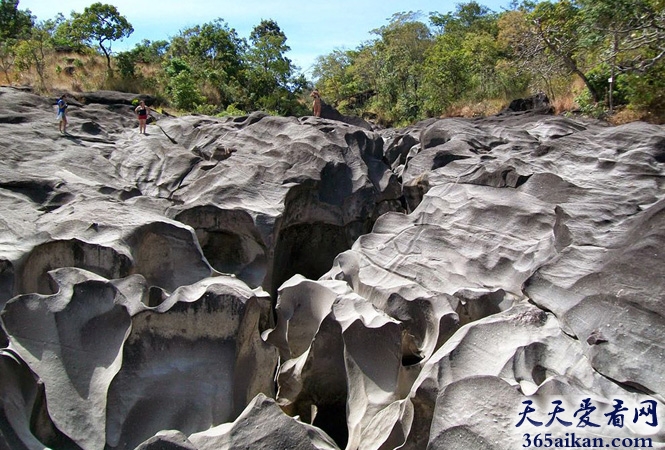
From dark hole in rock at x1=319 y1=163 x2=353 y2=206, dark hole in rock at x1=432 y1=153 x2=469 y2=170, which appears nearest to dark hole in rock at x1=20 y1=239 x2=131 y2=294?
dark hole in rock at x1=319 y1=163 x2=353 y2=206

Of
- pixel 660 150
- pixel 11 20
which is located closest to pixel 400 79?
pixel 11 20

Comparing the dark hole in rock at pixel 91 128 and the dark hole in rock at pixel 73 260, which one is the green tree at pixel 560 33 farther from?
the dark hole in rock at pixel 73 260

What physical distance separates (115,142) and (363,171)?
4.43 metres

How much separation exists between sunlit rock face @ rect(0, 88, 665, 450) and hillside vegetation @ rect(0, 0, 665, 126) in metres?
5.77

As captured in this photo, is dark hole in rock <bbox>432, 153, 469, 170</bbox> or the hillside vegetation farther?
the hillside vegetation

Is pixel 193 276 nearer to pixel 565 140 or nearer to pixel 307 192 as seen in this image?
pixel 307 192

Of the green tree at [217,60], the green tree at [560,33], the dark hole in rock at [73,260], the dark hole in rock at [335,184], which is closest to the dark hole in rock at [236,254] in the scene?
the dark hole in rock at [335,184]

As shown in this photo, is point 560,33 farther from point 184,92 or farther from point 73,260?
point 73,260

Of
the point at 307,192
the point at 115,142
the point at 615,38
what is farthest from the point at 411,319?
the point at 615,38

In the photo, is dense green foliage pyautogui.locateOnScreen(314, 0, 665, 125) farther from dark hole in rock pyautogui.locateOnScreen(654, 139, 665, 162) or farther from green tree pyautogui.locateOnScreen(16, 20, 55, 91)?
green tree pyautogui.locateOnScreen(16, 20, 55, 91)

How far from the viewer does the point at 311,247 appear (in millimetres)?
8648

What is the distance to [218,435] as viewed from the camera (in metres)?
3.82

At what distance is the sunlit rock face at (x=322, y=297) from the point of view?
404cm

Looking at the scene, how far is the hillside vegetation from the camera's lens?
12836mm
